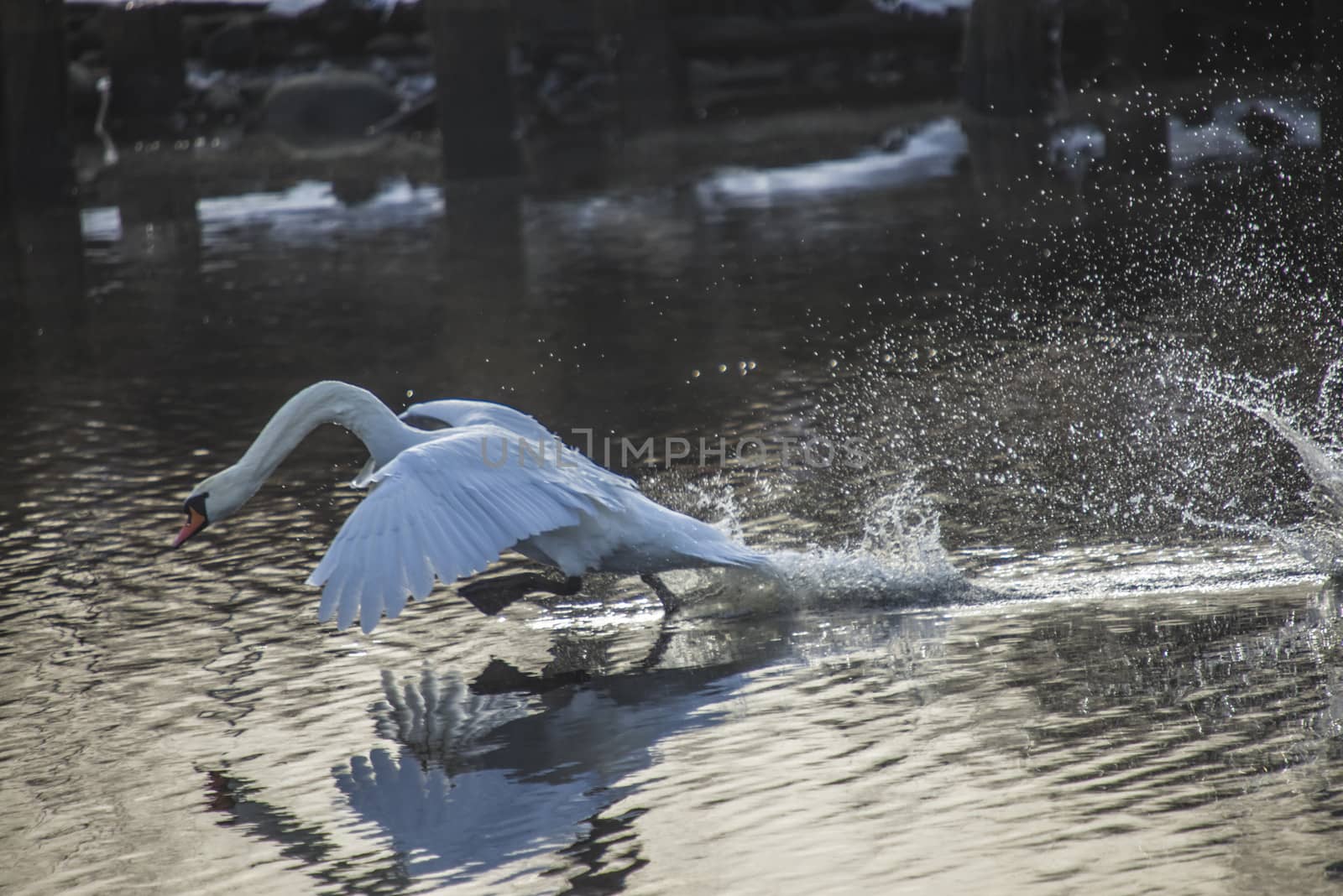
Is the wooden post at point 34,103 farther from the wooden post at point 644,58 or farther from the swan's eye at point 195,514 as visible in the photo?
the swan's eye at point 195,514

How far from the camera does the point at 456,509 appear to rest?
5543mm

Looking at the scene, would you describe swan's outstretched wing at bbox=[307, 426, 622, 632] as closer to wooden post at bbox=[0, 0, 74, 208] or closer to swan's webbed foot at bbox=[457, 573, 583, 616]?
swan's webbed foot at bbox=[457, 573, 583, 616]

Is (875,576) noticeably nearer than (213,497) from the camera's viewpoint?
No

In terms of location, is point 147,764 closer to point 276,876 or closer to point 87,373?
point 276,876

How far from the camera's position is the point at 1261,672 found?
5.36 meters

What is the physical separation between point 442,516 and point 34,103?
17.0 metres

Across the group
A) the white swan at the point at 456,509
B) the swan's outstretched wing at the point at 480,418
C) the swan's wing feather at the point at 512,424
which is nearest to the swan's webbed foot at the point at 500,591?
the white swan at the point at 456,509

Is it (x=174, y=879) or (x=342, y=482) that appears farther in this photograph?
(x=342, y=482)

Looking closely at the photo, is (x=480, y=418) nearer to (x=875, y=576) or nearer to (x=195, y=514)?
(x=195, y=514)

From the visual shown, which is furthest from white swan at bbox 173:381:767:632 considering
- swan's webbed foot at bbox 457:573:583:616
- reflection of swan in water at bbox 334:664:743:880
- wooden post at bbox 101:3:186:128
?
wooden post at bbox 101:3:186:128

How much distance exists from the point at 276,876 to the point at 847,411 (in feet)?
17.5

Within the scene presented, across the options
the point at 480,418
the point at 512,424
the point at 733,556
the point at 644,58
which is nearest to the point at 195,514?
the point at 480,418

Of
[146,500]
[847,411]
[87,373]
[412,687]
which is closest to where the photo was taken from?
[412,687]

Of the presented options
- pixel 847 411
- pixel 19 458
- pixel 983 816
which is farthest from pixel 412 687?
pixel 19 458
